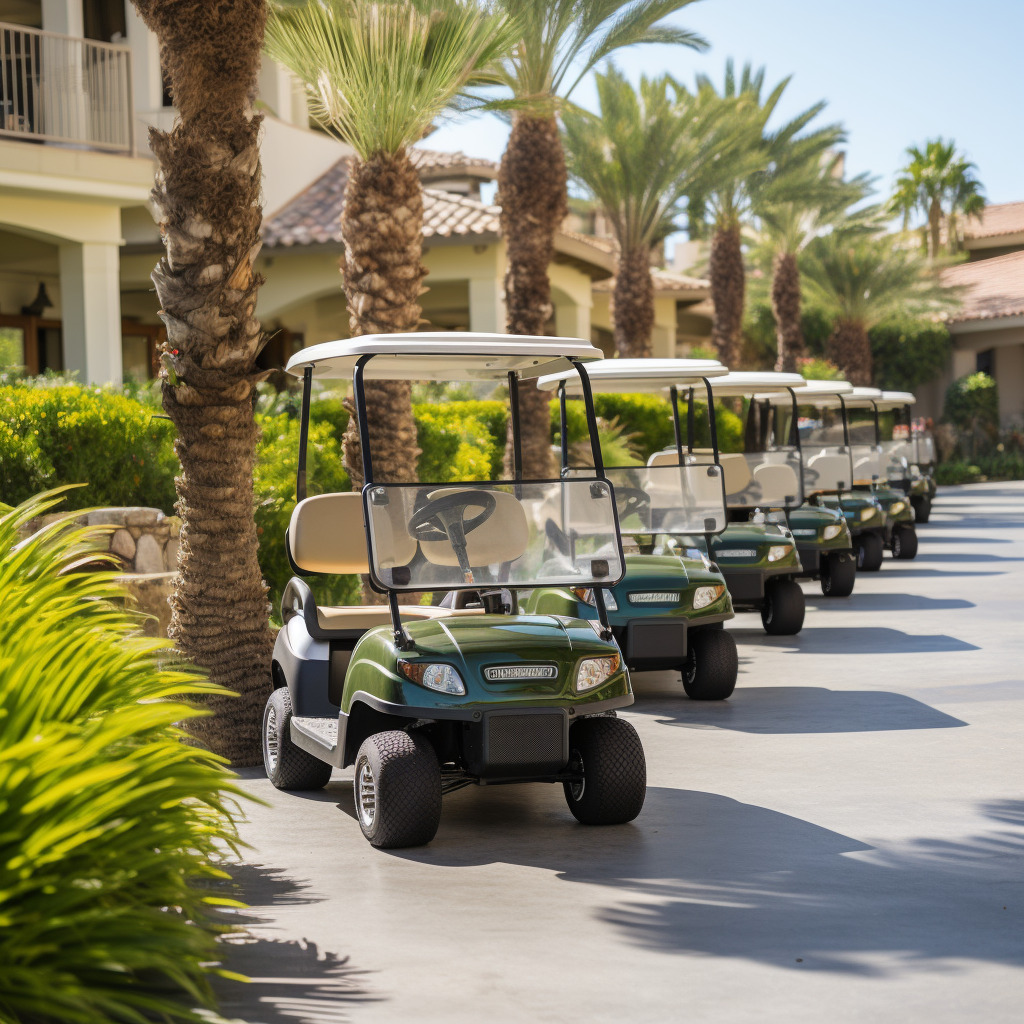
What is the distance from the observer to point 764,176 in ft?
96.8

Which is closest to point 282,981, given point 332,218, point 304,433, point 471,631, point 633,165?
point 471,631

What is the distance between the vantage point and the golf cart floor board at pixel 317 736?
6.03 meters

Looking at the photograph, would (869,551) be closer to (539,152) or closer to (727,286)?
(539,152)

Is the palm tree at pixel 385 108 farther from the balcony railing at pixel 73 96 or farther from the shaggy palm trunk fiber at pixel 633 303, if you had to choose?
the shaggy palm trunk fiber at pixel 633 303

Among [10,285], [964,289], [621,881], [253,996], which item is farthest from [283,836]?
[964,289]

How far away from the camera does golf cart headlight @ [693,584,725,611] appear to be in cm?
863

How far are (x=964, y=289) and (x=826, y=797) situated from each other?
37.5 meters

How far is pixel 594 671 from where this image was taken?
5664 mm

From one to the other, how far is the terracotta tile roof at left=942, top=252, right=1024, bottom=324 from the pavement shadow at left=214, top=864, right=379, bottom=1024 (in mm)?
37931

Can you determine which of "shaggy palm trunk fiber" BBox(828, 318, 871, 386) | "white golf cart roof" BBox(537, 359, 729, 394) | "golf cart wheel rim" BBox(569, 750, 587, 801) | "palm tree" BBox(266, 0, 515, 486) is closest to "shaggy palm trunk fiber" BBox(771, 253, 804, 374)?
"shaggy palm trunk fiber" BBox(828, 318, 871, 386)

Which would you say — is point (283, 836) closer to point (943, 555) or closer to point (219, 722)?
point (219, 722)

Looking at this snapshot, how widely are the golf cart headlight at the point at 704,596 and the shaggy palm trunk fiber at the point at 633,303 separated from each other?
14619 mm

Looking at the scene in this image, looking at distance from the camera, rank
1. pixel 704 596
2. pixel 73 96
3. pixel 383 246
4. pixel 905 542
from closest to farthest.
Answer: pixel 704 596 < pixel 383 246 < pixel 73 96 < pixel 905 542

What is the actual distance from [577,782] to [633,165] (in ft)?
61.5
